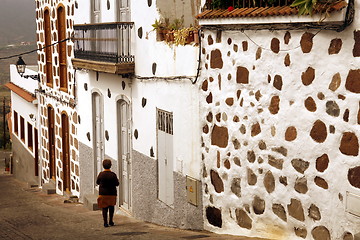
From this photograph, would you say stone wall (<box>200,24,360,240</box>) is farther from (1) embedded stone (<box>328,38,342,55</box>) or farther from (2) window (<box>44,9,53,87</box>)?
(2) window (<box>44,9,53,87</box>)

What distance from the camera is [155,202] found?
12.0 metres

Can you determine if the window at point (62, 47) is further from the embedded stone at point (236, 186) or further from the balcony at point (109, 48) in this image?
the embedded stone at point (236, 186)

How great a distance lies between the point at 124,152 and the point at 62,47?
5.23 meters

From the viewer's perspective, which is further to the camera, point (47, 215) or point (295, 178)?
point (47, 215)

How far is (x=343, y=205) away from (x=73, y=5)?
35.5 ft

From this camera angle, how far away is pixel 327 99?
23.7ft

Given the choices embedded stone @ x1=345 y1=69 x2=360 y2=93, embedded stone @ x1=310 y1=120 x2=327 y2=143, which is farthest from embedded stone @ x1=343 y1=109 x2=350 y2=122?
embedded stone @ x1=310 y1=120 x2=327 y2=143

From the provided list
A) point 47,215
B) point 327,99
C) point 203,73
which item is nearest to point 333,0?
point 327,99

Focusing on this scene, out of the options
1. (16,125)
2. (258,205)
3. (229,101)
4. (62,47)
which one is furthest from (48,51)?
(258,205)

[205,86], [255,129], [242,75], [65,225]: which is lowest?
[65,225]

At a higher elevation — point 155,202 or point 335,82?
point 335,82

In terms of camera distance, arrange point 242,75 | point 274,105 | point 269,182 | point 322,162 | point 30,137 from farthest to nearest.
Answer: point 30,137 → point 242,75 → point 269,182 → point 274,105 → point 322,162

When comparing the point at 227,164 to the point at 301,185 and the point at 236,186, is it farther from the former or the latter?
the point at 301,185

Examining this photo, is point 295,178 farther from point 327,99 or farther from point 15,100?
point 15,100
